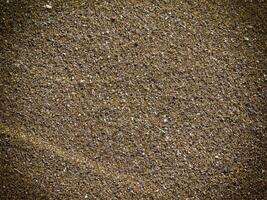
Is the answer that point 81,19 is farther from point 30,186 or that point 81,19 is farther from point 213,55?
point 30,186

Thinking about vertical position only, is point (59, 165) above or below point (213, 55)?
below

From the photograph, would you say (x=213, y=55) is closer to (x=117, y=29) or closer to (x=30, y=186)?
(x=117, y=29)


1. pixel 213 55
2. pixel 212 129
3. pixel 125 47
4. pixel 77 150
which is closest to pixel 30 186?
pixel 77 150

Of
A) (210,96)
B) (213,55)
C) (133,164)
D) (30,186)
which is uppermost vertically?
(213,55)

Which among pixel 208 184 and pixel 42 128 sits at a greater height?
pixel 208 184

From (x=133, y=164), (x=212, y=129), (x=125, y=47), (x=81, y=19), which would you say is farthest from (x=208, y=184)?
(x=81, y=19)

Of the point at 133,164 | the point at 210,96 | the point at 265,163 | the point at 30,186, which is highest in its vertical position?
the point at 210,96
